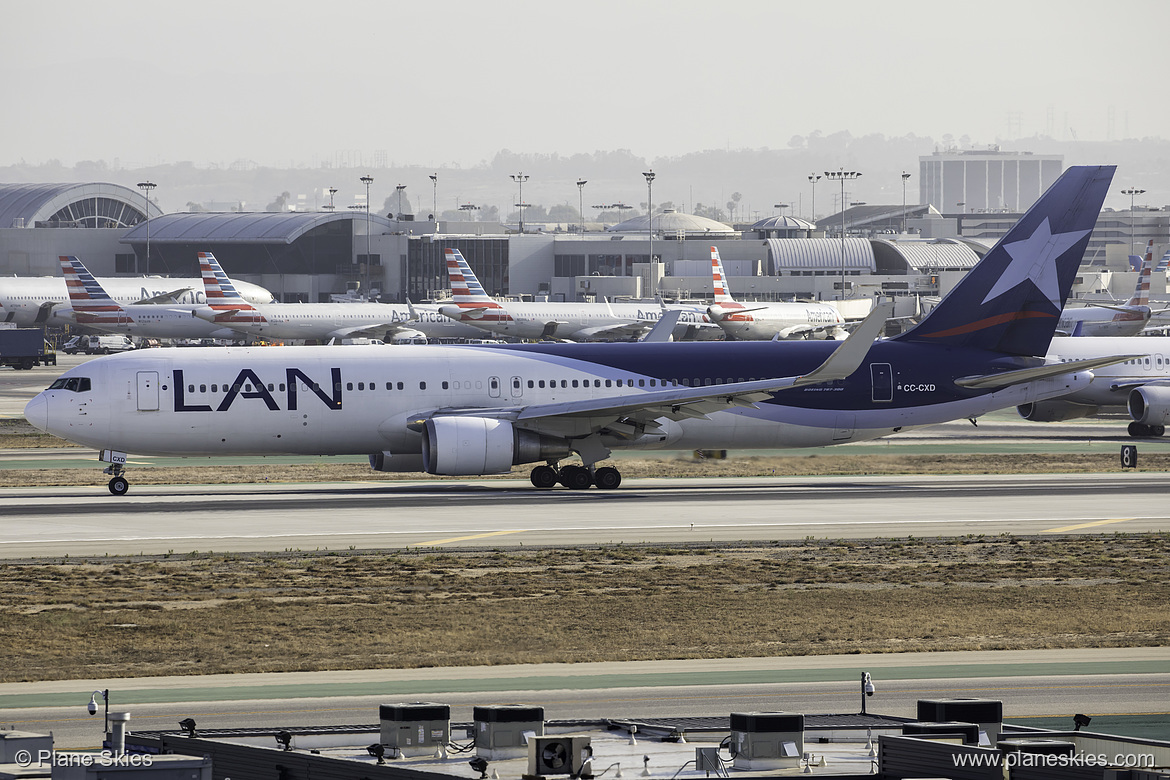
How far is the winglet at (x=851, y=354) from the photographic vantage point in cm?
4053

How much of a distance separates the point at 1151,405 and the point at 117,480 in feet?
133

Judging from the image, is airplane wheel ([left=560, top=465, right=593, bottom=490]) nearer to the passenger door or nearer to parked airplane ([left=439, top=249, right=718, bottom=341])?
the passenger door

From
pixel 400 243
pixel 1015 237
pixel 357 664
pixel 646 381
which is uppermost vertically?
pixel 400 243

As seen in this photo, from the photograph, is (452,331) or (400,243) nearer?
(452,331)

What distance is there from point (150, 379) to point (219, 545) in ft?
35.9

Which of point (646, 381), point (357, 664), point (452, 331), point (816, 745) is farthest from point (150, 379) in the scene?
point (452, 331)

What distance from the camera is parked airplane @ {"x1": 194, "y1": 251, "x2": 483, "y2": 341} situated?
11788 centimetres

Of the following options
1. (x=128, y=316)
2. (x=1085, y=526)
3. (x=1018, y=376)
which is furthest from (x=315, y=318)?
(x=1085, y=526)

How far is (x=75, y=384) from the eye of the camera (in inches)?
1688

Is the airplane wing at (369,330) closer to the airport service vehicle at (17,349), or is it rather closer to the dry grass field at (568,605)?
the airport service vehicle at (17,349)

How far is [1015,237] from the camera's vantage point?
46531mm

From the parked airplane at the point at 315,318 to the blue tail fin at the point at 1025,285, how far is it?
76546mm

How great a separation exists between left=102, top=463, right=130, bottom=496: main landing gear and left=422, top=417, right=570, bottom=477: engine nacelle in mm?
9280

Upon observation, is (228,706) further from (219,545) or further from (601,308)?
(601,308)
